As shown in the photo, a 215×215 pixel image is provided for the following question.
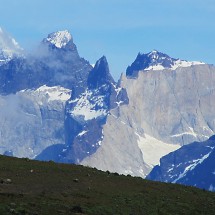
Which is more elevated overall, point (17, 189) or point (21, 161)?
point (21, 161)

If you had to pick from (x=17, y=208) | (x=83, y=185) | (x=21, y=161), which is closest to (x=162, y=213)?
(x=83, y=185)

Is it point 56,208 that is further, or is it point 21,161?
point 21,161

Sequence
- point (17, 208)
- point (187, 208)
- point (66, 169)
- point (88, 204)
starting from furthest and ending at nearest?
point (66, 169) → point (187, 208) → point (88, 204) → point (17, 208)

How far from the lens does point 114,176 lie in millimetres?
62688

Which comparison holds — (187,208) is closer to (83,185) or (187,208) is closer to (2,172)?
(83,185)

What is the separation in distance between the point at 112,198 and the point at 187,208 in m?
5.04

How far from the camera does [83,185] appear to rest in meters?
56.7

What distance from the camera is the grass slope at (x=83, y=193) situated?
1975 inches

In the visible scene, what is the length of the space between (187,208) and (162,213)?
9.92ft

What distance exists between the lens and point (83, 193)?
54.3 metres

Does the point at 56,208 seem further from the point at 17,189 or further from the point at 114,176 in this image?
the point at 114,176

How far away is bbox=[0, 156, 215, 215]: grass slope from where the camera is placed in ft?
165

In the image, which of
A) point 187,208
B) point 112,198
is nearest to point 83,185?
point 112,198

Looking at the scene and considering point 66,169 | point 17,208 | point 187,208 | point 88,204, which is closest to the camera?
point 17,208
